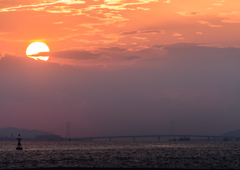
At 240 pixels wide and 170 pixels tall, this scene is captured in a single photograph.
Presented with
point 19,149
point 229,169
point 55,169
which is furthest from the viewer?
point 19,149

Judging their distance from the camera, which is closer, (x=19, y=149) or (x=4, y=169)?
(x=4, y=169)

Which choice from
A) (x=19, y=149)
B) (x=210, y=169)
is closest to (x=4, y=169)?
(x=210, y=169)

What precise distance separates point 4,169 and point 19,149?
3518 inches

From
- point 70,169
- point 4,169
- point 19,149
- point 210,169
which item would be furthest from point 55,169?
point 19,149

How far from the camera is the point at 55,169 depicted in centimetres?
5500

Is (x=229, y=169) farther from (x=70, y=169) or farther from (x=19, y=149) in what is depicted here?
(x=19, y=149)

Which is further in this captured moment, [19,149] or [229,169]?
[19,149]

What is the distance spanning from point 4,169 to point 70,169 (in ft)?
48.3

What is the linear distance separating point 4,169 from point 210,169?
112ft

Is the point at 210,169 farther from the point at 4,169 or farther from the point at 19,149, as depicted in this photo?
the point at 19,149

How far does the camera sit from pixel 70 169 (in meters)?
55.3

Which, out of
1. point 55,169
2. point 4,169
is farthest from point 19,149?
point 55,169

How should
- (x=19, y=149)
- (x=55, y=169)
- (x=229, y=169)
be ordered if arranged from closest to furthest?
(x=55, y=169) < (x=229, y=169) < (x=19, y=149)

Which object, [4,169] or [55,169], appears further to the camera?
[4,169]
